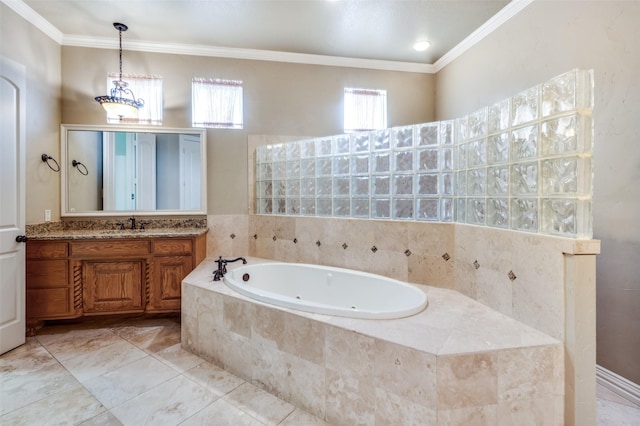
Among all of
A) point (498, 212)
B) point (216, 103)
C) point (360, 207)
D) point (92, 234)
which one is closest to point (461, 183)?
point (498, 212)

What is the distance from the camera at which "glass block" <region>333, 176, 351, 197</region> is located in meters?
2.41

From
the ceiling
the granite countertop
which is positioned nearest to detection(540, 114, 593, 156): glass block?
the ceiling

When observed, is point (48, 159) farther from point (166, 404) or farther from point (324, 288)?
point (324, 288)

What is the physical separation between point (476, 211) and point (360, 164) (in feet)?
3.19

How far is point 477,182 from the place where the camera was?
1.80m

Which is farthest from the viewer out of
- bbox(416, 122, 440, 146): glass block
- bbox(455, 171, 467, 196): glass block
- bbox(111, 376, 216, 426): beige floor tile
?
bbox(416, 122, 440, 146): glass block

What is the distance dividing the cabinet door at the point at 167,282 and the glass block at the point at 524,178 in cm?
255

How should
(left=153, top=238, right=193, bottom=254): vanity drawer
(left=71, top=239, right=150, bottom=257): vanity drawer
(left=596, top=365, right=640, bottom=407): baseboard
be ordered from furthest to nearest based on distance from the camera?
(left=153, top=238, right=193, bottom=254): vanity drawer
(left=71, top=239, right=150, bottom=257): vanity drawer
(left=596, top=365, right=640, bottom=407): baseboard

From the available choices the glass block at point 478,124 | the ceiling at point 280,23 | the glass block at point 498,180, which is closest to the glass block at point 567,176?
the glass block at point 498,180

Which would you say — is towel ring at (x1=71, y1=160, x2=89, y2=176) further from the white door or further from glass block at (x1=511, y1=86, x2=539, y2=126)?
glass block at (x1=511, y1=86, x2=539, y2=126)

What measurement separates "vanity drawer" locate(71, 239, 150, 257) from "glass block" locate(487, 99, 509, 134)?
2789mm

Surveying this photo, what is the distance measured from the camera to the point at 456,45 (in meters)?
2.77

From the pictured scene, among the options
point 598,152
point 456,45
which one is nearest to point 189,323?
point 598,152

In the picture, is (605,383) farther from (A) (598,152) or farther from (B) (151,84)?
(B) (151,84)
